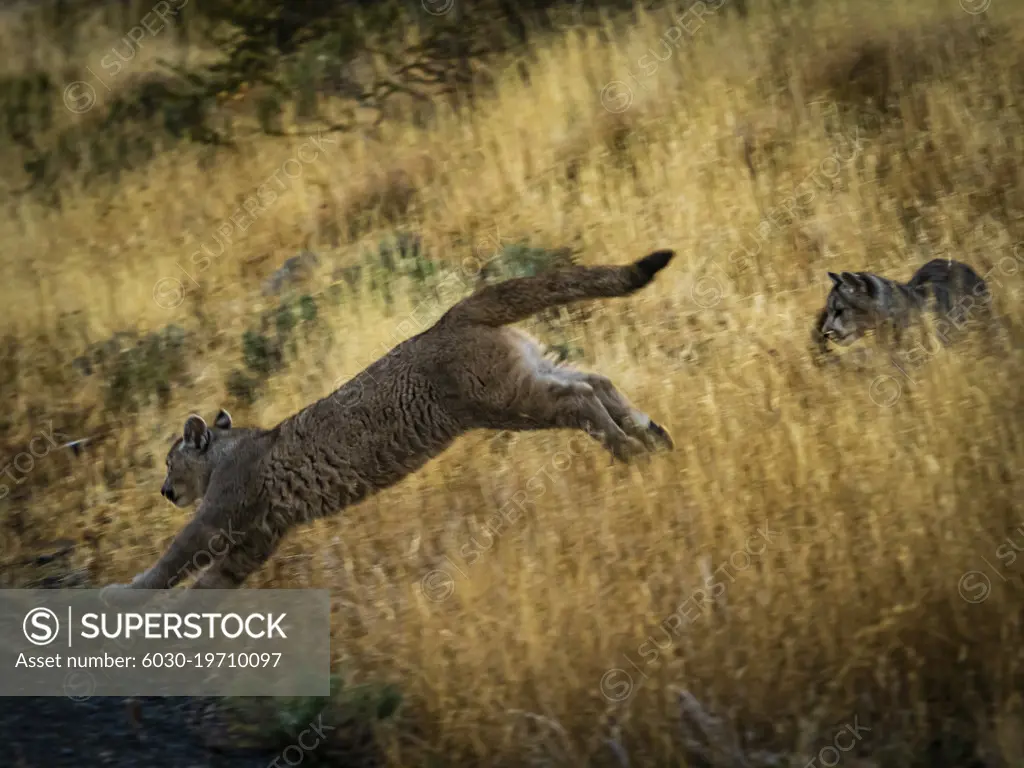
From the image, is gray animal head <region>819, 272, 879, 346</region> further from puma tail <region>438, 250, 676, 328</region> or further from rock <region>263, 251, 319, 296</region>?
rock <region>263, 251, 319, 296</region>

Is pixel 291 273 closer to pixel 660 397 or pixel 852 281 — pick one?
pixel 660 397

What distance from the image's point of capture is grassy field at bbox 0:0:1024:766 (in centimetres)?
581

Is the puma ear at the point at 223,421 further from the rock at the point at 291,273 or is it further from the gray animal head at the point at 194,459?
the rock at the point at 291,273

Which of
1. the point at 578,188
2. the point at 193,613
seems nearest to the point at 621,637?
the point at 193,613

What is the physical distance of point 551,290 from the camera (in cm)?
665

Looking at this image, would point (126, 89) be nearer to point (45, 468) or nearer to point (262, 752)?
point (45, 468)

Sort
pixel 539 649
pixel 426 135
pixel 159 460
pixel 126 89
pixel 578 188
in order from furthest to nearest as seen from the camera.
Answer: pixel 126 89 → pixel 426 135 → pixel 578 188 → pixel 159 460 → pixel 539 649

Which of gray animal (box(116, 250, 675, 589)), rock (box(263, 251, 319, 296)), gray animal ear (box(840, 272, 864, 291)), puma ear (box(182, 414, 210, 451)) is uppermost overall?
rock (box(263, 251, 319, 296))

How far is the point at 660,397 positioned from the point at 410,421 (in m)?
1.65

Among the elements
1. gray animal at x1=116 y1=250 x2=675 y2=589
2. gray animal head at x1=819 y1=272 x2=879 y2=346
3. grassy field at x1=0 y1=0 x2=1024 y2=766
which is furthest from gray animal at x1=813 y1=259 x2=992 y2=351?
gray animal at x1=116 y1=250 x2=675 y2=589

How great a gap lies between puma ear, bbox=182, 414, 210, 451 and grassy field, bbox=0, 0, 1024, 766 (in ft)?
2.72

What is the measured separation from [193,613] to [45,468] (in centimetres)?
262

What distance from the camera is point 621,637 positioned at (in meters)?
6.15

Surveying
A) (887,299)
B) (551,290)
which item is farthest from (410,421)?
(887,299)
